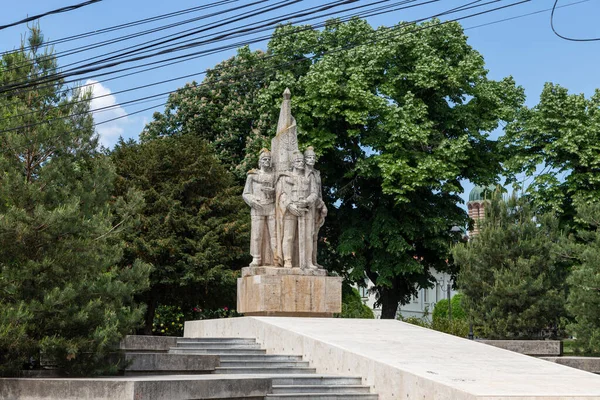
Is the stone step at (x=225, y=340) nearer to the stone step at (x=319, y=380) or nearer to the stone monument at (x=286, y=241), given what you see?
the stone monument at (x=286, y=241)

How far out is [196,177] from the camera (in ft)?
110

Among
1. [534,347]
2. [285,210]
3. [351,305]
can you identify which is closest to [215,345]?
[285,210]

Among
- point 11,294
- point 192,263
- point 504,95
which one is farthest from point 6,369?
point 504,95

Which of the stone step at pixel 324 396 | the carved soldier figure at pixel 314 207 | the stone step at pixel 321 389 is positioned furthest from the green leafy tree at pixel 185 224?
the stone step at pixel 324 396

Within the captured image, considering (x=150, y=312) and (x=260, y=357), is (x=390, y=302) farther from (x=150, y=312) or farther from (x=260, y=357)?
(x=260, y=357)

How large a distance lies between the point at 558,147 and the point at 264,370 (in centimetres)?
2150

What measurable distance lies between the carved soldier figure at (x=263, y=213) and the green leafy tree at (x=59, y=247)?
6.58 metres

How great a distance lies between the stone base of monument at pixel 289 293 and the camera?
19.9 m

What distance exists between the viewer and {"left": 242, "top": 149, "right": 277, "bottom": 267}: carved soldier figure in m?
20.9

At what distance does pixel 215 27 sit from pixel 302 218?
5.22 meters

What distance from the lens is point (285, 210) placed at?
20.7 meters

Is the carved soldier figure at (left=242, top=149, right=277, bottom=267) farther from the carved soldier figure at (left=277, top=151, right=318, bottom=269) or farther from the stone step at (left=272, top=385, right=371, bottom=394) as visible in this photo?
the stone step at (left=272, top=385, right=371, bottom=394)

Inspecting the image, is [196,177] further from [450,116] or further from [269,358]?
[269,358]

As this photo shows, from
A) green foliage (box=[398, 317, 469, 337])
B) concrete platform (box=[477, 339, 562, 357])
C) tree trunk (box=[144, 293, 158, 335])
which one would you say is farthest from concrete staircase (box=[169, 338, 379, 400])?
tree trunk (box=[144, 293, 158, 335])
